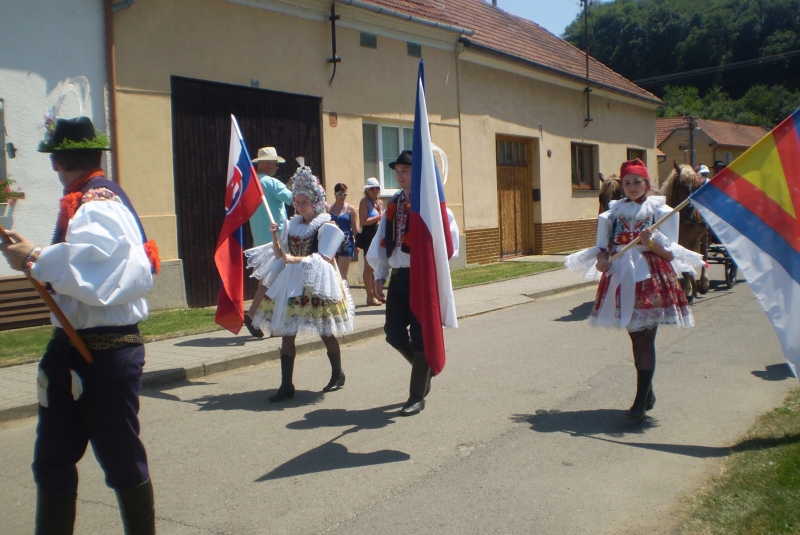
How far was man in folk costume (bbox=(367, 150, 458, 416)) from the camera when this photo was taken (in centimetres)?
582

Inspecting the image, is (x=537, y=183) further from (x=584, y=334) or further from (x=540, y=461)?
(x=540, y=461)

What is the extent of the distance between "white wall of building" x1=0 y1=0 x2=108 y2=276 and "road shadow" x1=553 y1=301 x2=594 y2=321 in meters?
6.69

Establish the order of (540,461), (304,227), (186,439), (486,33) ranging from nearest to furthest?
(540,461) → (186,439) → (304,227) → (486,33)

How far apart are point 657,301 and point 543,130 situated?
15408 millimetres

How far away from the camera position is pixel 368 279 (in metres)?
11.6

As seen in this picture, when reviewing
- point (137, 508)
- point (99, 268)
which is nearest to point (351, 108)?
point (99, 268)

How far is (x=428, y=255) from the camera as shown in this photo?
528 cm

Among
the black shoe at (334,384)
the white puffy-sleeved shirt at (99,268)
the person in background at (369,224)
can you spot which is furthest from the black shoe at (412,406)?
the person in background at (369,224)

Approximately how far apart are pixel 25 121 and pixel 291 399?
18.4ft

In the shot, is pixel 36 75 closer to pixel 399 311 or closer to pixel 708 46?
pixel 399 311

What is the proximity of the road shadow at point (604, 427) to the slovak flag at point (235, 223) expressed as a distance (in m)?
2.75

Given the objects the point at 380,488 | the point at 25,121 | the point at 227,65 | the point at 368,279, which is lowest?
the point at 380,488

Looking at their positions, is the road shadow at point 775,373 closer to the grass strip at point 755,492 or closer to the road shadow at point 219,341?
the grass strip at point 755,492

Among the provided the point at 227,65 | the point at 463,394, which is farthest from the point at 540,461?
the point at 227,65
